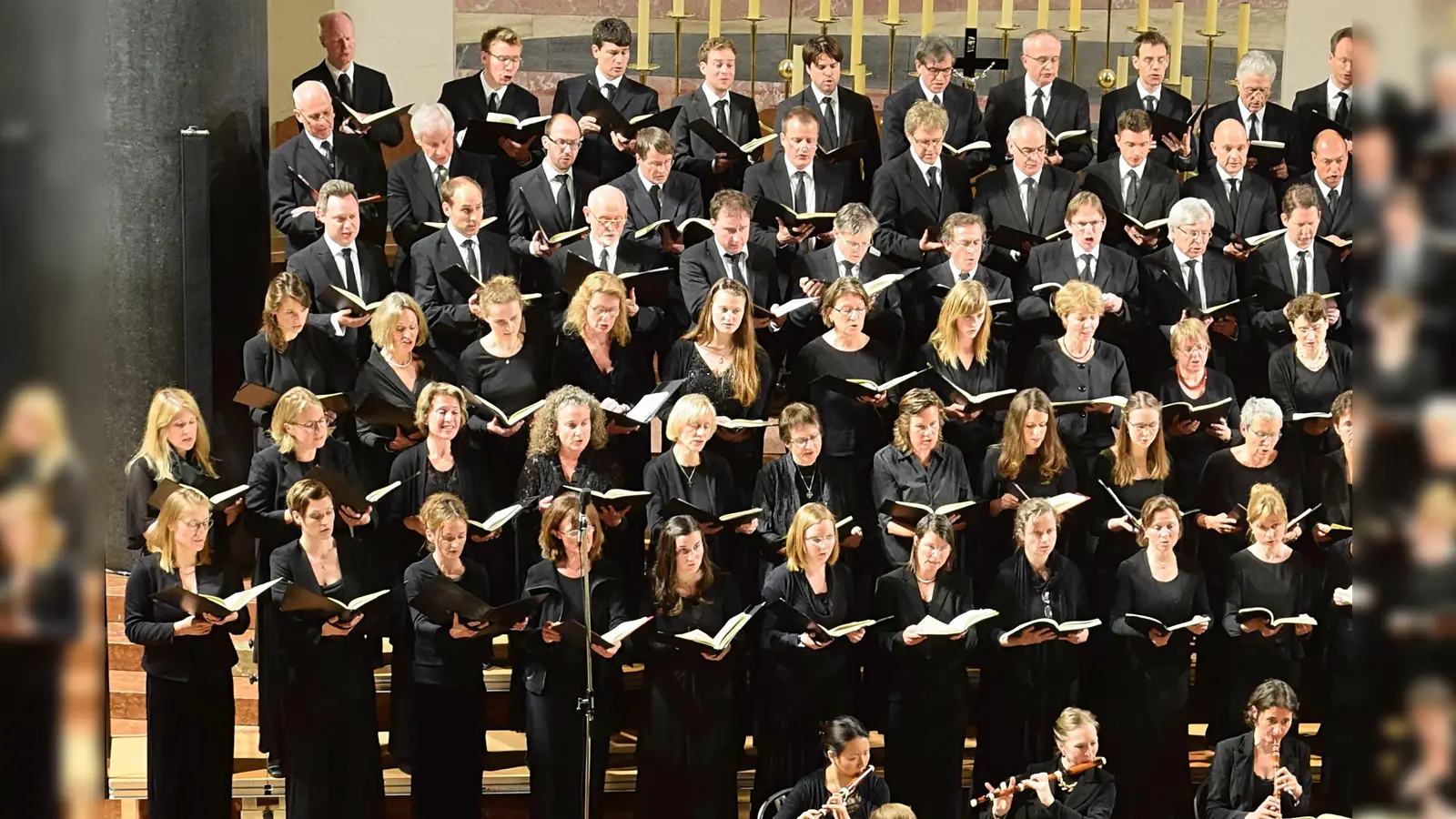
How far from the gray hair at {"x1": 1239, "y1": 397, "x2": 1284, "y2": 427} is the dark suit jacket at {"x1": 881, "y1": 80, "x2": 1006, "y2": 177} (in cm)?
155

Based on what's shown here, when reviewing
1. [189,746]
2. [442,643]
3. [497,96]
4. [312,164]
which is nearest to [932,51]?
[497,96]

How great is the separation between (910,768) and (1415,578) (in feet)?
17.9

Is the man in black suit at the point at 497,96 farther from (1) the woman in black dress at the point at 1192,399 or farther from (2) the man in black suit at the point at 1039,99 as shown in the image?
(1) the woman in black dress at the point at 1192,399

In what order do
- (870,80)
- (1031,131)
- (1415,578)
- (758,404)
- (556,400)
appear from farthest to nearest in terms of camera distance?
(870,80) → (1031,131) → (758,404) → (556,400) → (1415,578)

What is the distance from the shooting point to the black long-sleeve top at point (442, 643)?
17.4ft

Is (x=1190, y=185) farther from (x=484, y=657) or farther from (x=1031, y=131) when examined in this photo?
(x=484, y=657)

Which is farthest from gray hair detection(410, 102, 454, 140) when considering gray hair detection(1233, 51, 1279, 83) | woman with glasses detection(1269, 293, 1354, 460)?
gray hair detection(1233, 51, 1279, 83)

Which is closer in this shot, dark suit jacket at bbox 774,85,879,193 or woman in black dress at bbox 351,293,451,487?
woman in black dress at bbox 351,293,451,487

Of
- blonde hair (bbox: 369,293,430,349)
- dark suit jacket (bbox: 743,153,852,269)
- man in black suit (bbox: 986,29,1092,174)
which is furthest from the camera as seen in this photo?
man in black suit (bbox: 986,29,1092,174)

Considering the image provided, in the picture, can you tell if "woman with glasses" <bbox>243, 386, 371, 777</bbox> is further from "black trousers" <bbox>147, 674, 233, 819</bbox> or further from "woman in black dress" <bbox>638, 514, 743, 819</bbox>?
"woman in black dress" <bbox>638, 514, 743, 819</bbox>

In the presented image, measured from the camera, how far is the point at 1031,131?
6.64 m

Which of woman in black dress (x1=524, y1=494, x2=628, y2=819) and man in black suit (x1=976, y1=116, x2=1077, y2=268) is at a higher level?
man in black suit (x1=976, y1=116, x2=1077, y2=268)

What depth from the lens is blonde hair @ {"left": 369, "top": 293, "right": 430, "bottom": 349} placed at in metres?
5.62

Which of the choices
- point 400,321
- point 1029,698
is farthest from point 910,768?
point 400,321
